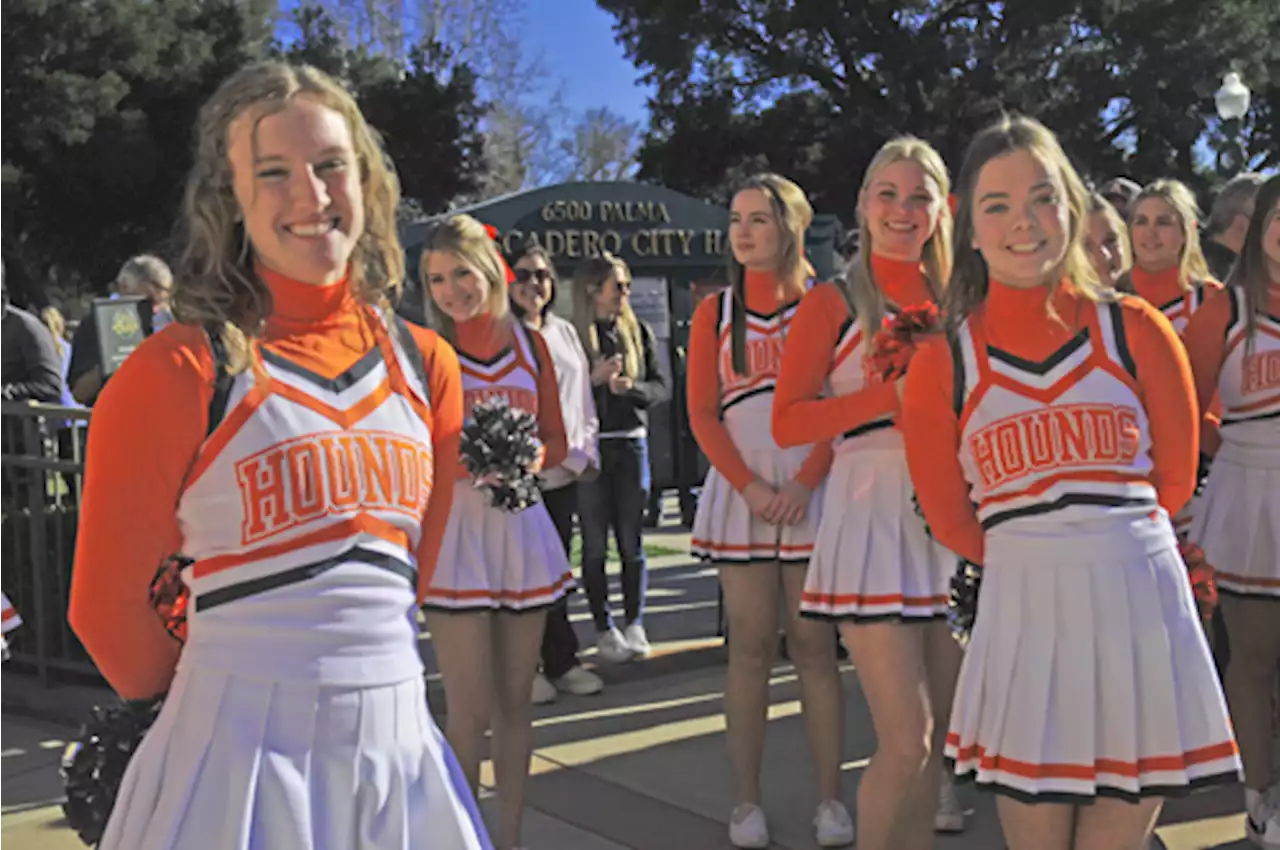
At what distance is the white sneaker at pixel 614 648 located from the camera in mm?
6531

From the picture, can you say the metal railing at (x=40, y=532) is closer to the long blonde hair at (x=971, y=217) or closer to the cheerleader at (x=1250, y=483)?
the long blonde hair at (x=971, y=217)

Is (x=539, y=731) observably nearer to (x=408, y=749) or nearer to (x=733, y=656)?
(x=733, y=656)

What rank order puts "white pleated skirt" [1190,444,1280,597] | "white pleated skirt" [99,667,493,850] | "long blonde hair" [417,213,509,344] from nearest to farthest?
"white pleated skirt" [99,667,493,850] → "white pleated skirt" [1190,444,1280,597] → "long blonde hair" [417,213,509,344]

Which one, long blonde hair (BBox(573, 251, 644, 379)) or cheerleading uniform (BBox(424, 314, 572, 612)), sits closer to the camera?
cheerleading uniform (BBox(424, 314, 572, 612))

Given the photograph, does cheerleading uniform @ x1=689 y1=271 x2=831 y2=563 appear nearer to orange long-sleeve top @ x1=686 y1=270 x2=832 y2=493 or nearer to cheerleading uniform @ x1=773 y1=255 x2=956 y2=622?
orange long-sleeve top @ x1=686 y1=270 x2=832 y2=493

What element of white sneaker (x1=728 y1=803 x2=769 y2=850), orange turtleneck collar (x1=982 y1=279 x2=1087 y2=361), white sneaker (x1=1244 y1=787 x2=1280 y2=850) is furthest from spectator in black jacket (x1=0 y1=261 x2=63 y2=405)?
white sneaker (x1=1244 y1=787 x2=1280 y2=850)

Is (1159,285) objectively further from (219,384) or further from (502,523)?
(219,384)

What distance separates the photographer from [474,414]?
3.72m

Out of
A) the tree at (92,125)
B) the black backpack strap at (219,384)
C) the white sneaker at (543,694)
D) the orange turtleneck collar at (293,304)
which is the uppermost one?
the tree at (92,125)

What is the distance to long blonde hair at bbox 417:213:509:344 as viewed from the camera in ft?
13.3

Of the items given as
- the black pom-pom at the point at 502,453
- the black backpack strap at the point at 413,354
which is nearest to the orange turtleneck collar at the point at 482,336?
A: the black pom-pom at the point at 502,453

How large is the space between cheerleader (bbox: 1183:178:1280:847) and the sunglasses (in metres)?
2.85

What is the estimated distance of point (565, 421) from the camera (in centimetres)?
529

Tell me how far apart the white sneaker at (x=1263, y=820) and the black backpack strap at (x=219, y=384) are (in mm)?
3458
